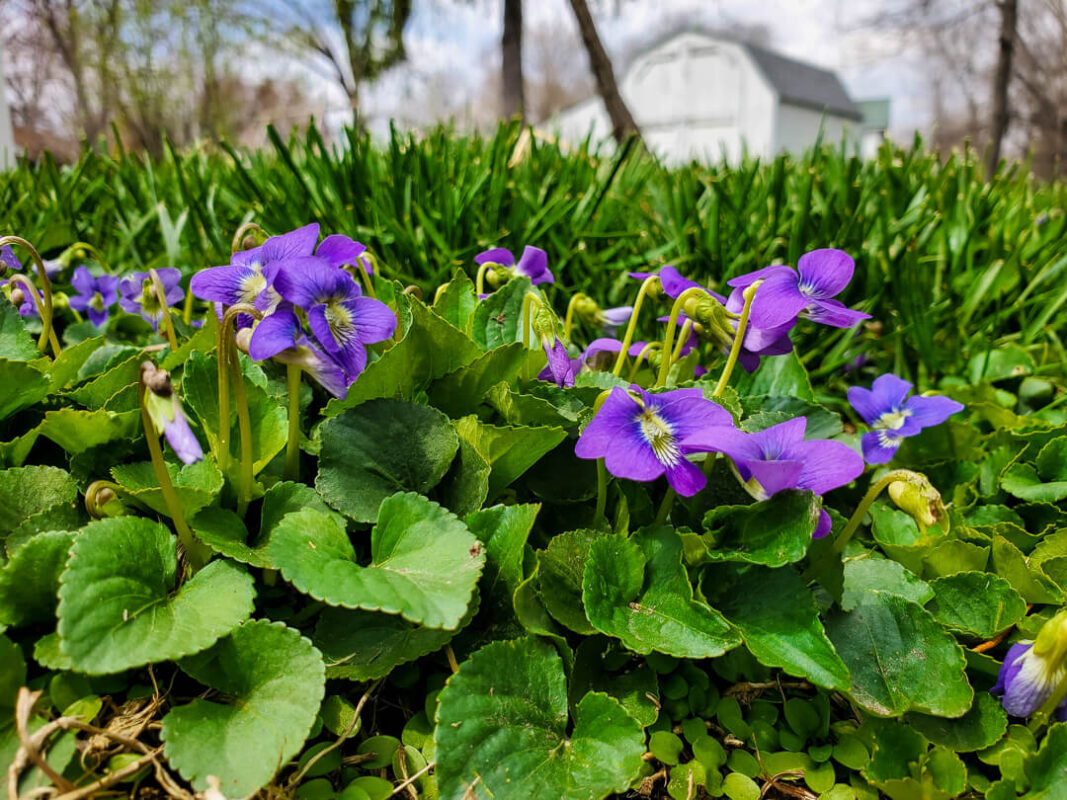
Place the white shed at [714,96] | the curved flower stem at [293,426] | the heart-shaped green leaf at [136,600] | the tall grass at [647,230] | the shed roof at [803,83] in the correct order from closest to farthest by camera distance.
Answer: the heart-shaped green leaf at [136,600], the curved flower stem at [293,426], the tall grass at [647,230], the white shed at [714,96], the shed roof at [803,83]

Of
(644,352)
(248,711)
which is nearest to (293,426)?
(248,711)

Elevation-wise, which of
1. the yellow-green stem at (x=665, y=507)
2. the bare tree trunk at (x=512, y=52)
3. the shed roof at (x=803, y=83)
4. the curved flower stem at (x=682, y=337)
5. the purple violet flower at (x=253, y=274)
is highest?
the shed roof at (x=803, y=83)

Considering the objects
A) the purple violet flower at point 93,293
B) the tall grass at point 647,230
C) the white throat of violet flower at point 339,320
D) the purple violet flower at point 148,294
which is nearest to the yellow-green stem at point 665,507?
the white throat of violet flower at point 339,320

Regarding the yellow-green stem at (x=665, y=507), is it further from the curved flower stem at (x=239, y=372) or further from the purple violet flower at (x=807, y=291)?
the curved flower stem at (x=239, y=372)

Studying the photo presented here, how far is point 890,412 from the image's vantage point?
4.44ft

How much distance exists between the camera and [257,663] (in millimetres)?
867

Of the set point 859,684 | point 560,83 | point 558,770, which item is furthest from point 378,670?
point 560,83

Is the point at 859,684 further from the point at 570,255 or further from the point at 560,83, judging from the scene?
the point at 560,83

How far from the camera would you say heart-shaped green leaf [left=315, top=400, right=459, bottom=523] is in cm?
100

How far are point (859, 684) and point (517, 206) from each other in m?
1.71

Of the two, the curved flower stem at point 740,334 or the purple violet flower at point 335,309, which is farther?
the curved flower stem at point 740,334

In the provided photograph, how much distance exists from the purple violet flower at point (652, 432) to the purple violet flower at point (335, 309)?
1.00 feet

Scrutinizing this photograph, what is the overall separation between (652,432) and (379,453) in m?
0.37

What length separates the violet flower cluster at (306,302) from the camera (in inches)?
35.6
